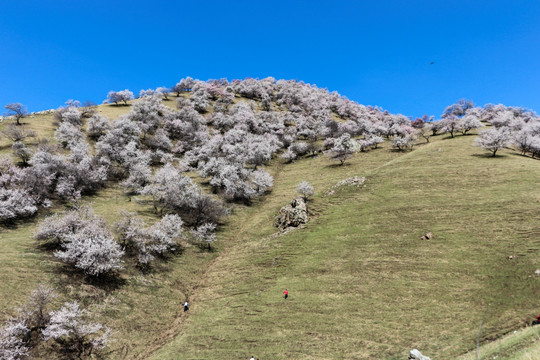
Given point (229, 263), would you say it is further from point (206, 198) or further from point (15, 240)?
point (15, 240)

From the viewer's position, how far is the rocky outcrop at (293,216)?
55125 mm

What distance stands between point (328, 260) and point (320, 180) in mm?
37953

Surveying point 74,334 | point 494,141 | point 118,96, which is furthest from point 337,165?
point 118,96

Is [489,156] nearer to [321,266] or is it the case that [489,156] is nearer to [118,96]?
[321,266]

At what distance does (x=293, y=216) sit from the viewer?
5578 centimetres

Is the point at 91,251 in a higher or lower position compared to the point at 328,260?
higher

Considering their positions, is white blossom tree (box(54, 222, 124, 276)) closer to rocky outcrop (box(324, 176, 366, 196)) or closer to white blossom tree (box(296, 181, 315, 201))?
white blossom tree (box(296, 181, 315, 201))

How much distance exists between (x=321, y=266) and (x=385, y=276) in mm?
9605

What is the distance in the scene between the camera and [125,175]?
75.4 meters

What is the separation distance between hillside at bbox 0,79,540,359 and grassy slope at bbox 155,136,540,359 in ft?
0.61

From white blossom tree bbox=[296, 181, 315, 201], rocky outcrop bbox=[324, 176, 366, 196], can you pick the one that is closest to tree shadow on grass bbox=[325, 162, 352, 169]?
rocky outcrop bbox=[324, 176, 366, 196]

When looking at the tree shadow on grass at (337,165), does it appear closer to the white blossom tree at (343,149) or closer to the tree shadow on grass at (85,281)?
the white blossom tree at (343,149)

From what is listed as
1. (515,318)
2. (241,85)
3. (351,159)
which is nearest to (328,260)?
(515,318)

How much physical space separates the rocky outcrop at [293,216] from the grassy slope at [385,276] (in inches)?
113
